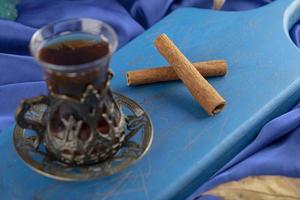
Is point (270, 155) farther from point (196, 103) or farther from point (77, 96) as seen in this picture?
point (77, 96)

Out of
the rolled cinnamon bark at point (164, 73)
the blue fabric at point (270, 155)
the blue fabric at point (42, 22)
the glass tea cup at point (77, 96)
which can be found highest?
the glass tea cup at point (77, 96)

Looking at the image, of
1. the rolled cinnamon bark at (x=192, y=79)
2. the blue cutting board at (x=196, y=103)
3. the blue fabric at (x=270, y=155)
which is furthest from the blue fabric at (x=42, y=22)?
the blue fabric at (x=270, y=155)

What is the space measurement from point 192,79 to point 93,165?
217 mm

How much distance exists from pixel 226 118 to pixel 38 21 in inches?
19.8

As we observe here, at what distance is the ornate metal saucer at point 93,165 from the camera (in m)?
0.60

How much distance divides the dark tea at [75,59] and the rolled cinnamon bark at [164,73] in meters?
0.19

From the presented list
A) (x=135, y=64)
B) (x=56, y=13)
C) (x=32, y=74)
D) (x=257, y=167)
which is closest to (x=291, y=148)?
(x=257, y=167)

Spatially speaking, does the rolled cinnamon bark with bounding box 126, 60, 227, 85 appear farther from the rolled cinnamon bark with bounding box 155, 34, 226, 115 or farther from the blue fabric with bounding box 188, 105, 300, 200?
the blue fabric with bounding box 188, 105, 300, 200

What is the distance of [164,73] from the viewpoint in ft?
2.52

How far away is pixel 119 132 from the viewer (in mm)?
611

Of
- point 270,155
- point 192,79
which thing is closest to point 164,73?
point 192,79

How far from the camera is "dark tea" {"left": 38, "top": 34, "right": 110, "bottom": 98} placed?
0.53 meters

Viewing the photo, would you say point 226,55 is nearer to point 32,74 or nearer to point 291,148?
point 291,148

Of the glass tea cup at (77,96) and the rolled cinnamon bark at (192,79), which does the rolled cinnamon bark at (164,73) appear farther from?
the glass tea cup at (77,96)
